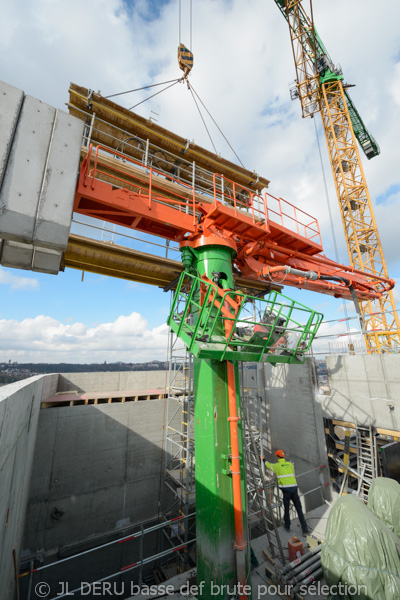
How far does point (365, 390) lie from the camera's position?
8.03m

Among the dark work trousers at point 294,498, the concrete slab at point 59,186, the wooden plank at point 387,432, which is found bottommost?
the dark work trousers at point 294,498

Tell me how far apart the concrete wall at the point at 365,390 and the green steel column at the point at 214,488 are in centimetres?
517

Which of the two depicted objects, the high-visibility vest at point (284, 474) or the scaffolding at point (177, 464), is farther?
the scaffolding at point (177, 464)

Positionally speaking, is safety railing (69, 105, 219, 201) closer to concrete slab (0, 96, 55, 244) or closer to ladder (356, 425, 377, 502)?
concrete slab (0, 96, 55, 244)

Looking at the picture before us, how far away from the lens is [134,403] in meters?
10.5

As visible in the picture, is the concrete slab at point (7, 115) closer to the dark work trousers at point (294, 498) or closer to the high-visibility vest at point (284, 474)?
the high-visibility vest at point (284, 474)

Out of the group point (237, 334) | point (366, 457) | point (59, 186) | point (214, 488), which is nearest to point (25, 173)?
point (59, 186)

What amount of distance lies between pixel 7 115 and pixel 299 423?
11528 millimetres

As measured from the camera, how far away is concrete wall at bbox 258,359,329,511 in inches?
352

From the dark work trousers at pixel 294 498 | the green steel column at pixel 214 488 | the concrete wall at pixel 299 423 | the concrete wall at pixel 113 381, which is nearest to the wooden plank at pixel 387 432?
the concrete wall at pixel 299 423

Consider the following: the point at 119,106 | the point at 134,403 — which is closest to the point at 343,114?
the point at 119,106

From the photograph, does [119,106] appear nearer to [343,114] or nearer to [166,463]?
[166,463]

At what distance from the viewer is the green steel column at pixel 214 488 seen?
14.9ft

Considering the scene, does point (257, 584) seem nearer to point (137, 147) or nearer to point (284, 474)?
point (284, 474)
